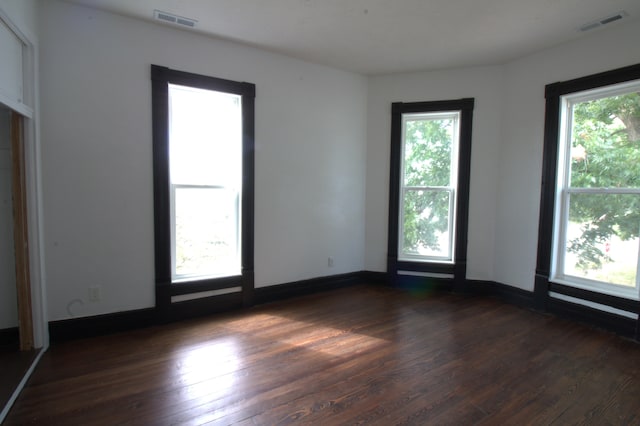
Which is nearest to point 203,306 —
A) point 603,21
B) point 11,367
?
point 11,367

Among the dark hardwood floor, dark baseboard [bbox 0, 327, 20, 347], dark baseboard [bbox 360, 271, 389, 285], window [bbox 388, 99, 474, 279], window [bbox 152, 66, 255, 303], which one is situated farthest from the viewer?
dark baseboard [bbox 360, 271, 389, 285]

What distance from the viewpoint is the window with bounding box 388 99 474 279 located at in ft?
13.3

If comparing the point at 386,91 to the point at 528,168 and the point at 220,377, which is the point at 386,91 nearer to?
the point at 528,168

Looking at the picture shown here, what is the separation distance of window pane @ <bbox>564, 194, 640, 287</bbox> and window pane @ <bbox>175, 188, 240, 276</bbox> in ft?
11.9

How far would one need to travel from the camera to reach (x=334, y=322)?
3.18 metres

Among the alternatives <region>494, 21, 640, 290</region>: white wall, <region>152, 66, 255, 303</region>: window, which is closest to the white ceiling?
<region>494, 21, 640, 290</region>: white wall

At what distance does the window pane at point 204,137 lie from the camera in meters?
3.14

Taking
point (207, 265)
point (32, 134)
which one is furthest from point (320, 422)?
point (32, 134)

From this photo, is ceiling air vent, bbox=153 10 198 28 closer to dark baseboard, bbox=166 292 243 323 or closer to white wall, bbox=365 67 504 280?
white wall, bbox=365 67 504 280

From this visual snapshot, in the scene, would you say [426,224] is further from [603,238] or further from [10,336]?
[10,336]

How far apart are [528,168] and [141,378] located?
4296 millimetres

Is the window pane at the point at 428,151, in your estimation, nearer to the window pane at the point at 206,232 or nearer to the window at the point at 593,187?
the window at the point at 593,187

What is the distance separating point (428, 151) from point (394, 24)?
1.76m

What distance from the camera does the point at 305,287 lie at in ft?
13.1
